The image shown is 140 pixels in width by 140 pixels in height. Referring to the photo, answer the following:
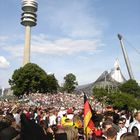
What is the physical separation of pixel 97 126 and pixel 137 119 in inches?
78.9

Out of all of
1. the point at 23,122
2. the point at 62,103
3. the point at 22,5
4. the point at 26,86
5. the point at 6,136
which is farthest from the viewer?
the point at 22,5

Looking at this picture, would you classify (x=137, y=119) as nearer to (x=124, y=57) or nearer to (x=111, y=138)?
(x=111, y=138)

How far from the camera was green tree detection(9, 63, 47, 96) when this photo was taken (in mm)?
90812

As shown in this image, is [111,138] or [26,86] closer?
[111,138]

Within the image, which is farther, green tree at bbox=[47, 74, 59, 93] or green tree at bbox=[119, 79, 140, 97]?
green tree at bbox=[119, 79, 140, 97]

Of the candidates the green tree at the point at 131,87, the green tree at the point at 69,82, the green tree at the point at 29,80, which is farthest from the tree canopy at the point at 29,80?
the green tree at the point at 131,87

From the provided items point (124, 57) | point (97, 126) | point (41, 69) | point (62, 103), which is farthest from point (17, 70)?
point (97, 126)

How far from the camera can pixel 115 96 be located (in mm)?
76812

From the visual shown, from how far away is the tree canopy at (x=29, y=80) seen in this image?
90.9m

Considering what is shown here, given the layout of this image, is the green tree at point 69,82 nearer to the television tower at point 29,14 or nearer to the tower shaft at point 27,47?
the tower shaft at point 27,47

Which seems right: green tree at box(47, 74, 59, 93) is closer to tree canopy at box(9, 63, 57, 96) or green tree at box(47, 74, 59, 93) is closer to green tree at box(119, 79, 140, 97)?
tree canopy at box(9, 63, 57, 96)

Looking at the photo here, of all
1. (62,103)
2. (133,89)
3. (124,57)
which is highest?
(124,57)

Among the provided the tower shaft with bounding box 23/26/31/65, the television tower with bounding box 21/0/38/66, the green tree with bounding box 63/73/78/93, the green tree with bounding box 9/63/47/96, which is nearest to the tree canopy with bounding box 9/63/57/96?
the green tree with bounding box 9/63/47/96

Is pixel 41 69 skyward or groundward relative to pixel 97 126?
skyward
